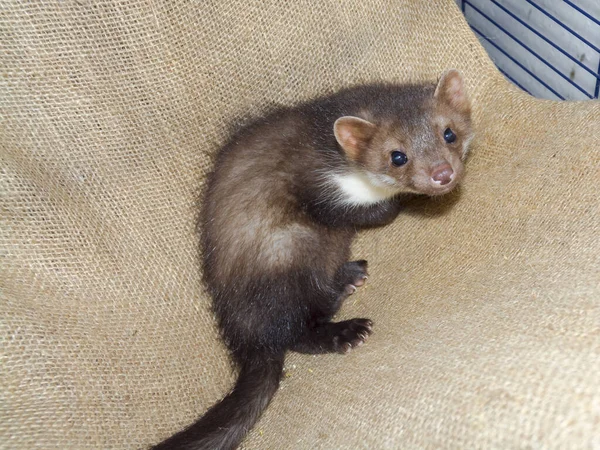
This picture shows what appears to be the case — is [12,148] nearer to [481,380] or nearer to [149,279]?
[149,279]

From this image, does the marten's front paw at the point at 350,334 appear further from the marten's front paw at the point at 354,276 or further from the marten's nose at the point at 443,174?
the marten's nose at the point at 443,174

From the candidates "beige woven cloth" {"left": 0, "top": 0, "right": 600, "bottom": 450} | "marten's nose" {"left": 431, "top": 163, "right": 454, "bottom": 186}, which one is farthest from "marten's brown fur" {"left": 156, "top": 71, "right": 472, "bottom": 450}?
"beige woven cloth" {"left": 0, "top": 0, "right": 600, "bottom": 450}

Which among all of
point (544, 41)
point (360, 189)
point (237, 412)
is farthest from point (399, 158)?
point (544, 41)

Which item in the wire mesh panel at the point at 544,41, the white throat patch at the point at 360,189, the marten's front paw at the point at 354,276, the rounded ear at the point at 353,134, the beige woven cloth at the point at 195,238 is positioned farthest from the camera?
the wire mesh panel at the point at 544,41

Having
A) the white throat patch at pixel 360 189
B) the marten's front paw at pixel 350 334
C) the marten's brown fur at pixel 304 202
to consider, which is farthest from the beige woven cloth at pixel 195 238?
the white throat patch at pixel 360 189

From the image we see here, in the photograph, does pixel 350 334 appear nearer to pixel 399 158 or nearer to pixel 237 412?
pixel 237 412
